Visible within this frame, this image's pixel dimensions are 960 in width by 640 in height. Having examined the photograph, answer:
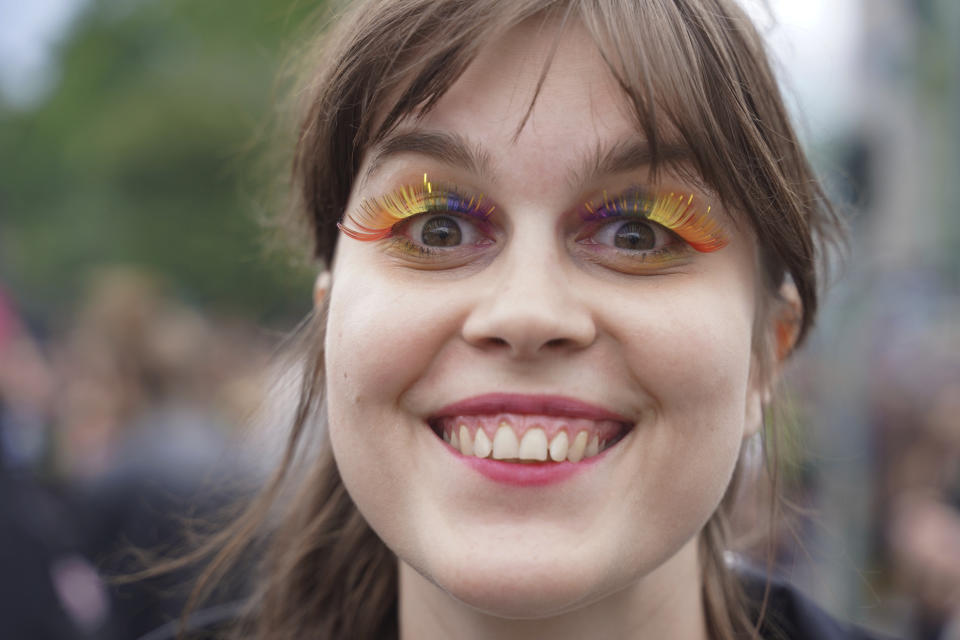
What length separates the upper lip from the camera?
160cm

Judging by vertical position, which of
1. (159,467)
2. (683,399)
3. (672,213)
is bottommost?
(683,399)

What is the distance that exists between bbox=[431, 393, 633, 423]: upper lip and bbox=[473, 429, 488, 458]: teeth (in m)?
0.04

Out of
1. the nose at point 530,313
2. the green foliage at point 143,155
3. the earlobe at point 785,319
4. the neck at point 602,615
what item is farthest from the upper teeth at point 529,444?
the green foliage at point 143,155

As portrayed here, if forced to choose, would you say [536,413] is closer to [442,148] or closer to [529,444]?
[529,444]

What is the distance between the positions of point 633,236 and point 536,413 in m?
0.35

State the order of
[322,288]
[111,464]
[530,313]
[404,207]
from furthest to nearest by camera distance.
Answer: [111,464], [322,288], [404,207], [530,313]

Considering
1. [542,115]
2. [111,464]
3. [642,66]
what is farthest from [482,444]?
[111,464]

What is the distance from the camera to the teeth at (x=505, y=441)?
1.60 metres

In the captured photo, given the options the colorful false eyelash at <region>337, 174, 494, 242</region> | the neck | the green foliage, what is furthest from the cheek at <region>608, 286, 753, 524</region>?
the green foliage

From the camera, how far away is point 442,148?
1668 mm

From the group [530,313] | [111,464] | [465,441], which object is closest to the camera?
[530,313]

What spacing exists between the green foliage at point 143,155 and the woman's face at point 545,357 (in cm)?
1988

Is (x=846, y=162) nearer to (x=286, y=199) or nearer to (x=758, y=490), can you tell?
(x=758, y=490)

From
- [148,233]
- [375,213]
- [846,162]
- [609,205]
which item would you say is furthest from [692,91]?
[148,233]
